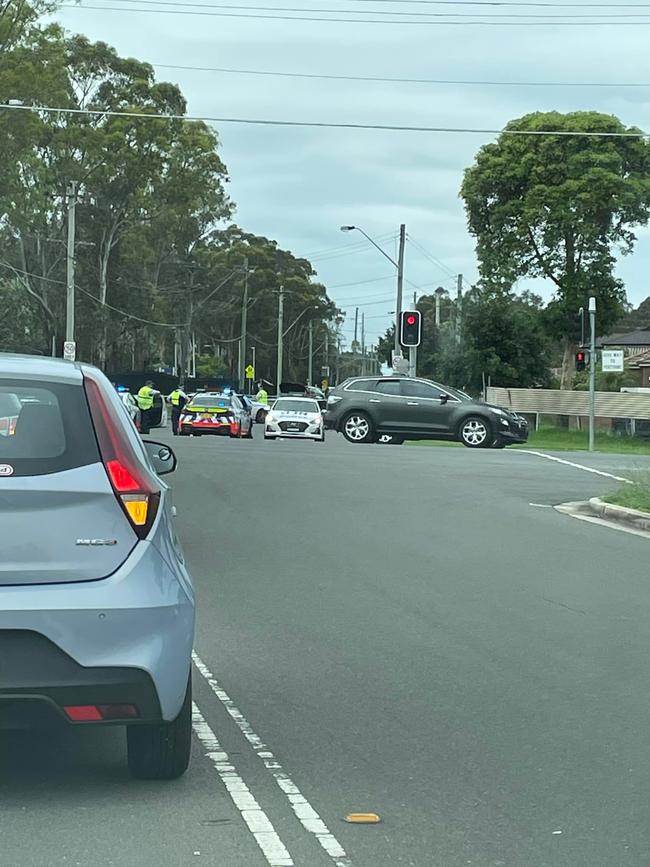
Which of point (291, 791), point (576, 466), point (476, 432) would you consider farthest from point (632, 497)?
point (476, 432)

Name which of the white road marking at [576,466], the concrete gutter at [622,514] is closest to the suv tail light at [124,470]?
the concrete gutter at [622,514]

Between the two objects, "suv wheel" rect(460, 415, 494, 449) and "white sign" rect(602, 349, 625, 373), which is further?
"suv wheel" rect(460, 415, 494, 449)

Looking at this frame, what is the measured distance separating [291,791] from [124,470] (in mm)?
1458

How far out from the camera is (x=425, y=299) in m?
114

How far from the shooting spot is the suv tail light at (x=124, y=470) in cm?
529

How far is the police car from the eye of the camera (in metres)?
37.0

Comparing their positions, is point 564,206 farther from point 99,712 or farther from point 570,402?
point 99,712

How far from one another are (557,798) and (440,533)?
9544mm

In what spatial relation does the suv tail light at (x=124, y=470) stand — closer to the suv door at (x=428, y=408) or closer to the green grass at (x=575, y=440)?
the suv door at (x=428, y=408)

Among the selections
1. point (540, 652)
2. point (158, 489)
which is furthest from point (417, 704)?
point (158, 489)

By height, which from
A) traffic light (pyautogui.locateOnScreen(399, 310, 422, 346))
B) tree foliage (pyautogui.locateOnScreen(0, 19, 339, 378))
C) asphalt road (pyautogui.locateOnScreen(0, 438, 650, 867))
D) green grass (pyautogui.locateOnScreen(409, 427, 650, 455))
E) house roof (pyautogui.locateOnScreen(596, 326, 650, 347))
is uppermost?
tree foliage (pyautogui.locateOnScreen(0, 19, 339, 378))

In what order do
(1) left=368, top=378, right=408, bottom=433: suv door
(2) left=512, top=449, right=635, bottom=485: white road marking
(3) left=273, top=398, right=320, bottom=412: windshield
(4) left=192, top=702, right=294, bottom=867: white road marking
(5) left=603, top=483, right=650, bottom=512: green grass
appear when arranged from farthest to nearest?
(3) left=273, top=398, right=320, bottom=412: windshield, (1) left=368, top=378, right=408, bottom=433: suv door, (2) left=512, top=449, right=635, bottom=485: white road marking, (5) left=603, top=483, right=650, bottom=512: green grass, (4) left=192, top=702, right=294, bottom=867: white road marking

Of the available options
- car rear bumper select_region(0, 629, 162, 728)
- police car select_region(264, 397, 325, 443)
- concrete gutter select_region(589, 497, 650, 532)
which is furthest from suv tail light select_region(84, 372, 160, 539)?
police car select_region(264, 397, 325, 443)

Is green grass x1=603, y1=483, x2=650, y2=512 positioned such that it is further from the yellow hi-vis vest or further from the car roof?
the yellow hi-vis vest
